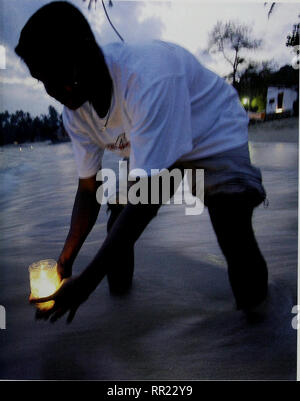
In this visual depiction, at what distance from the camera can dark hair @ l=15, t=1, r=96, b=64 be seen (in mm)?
1098

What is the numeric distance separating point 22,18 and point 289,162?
1202 mm

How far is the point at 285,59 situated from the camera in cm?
173

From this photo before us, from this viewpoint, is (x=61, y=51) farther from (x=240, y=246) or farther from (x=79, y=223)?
(x=240, y=246)

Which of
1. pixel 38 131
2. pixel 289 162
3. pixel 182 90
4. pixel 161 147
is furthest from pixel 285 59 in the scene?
pixel 38 131

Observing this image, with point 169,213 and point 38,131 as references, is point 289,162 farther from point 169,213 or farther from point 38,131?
point 38,131

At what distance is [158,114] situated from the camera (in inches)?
42.6

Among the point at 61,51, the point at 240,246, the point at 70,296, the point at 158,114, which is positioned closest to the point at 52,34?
the point at 61,51

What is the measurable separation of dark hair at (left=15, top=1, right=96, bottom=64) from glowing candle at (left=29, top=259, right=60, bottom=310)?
0.69m

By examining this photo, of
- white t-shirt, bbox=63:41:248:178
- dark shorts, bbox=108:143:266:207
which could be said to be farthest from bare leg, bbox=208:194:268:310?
white t-shirt, bbox=63:41:248:178

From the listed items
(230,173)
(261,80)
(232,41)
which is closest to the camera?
(230,173)

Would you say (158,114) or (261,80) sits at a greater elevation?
(261,80)

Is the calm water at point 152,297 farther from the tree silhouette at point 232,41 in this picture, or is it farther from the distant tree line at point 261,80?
the tree silhouette at point 232,41

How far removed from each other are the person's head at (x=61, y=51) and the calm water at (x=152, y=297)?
0.51 meters

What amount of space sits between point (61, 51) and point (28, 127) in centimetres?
72
